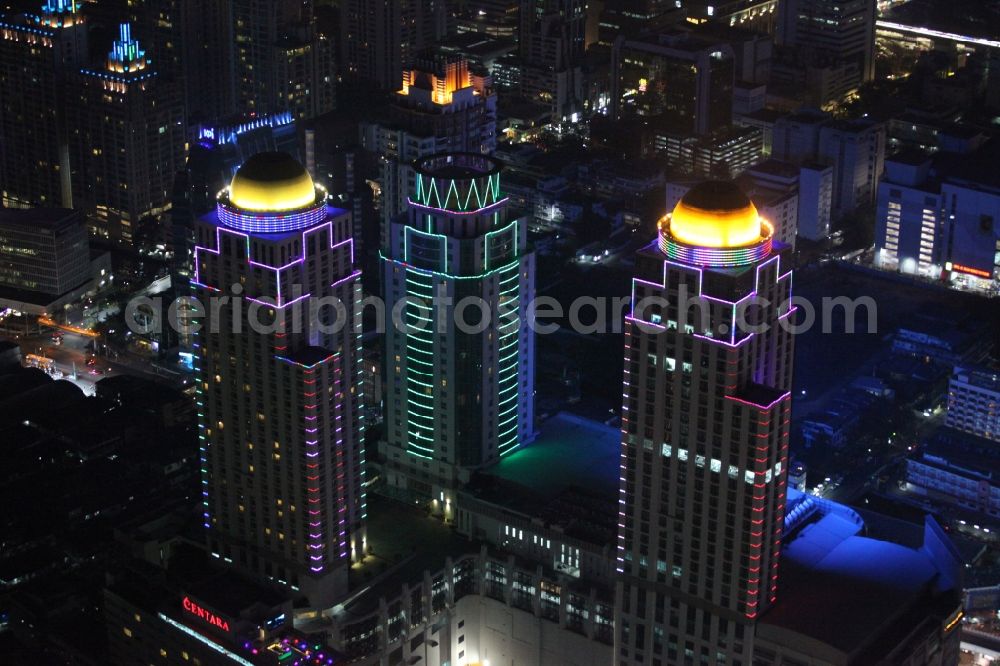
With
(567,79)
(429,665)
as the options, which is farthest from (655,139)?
(429,665)

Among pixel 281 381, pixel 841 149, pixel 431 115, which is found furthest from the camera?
pixel 841 149

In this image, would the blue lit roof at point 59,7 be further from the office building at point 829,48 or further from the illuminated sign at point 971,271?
the illuminated sign at point 971,271

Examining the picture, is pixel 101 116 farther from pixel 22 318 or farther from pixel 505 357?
pixel 505 357

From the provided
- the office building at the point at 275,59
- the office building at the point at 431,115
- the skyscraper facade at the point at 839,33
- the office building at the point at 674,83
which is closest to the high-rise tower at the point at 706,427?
the office building at the point at 431,115

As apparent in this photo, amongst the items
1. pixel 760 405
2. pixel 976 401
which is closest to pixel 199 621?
pixel 760 405

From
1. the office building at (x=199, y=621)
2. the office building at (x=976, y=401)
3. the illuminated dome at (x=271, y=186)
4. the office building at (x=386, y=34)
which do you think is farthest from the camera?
the office building at (x=386, y=34)

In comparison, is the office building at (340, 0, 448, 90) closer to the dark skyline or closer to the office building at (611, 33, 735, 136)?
the dark skyline

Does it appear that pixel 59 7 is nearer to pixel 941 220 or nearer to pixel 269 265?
pixel 269 265
